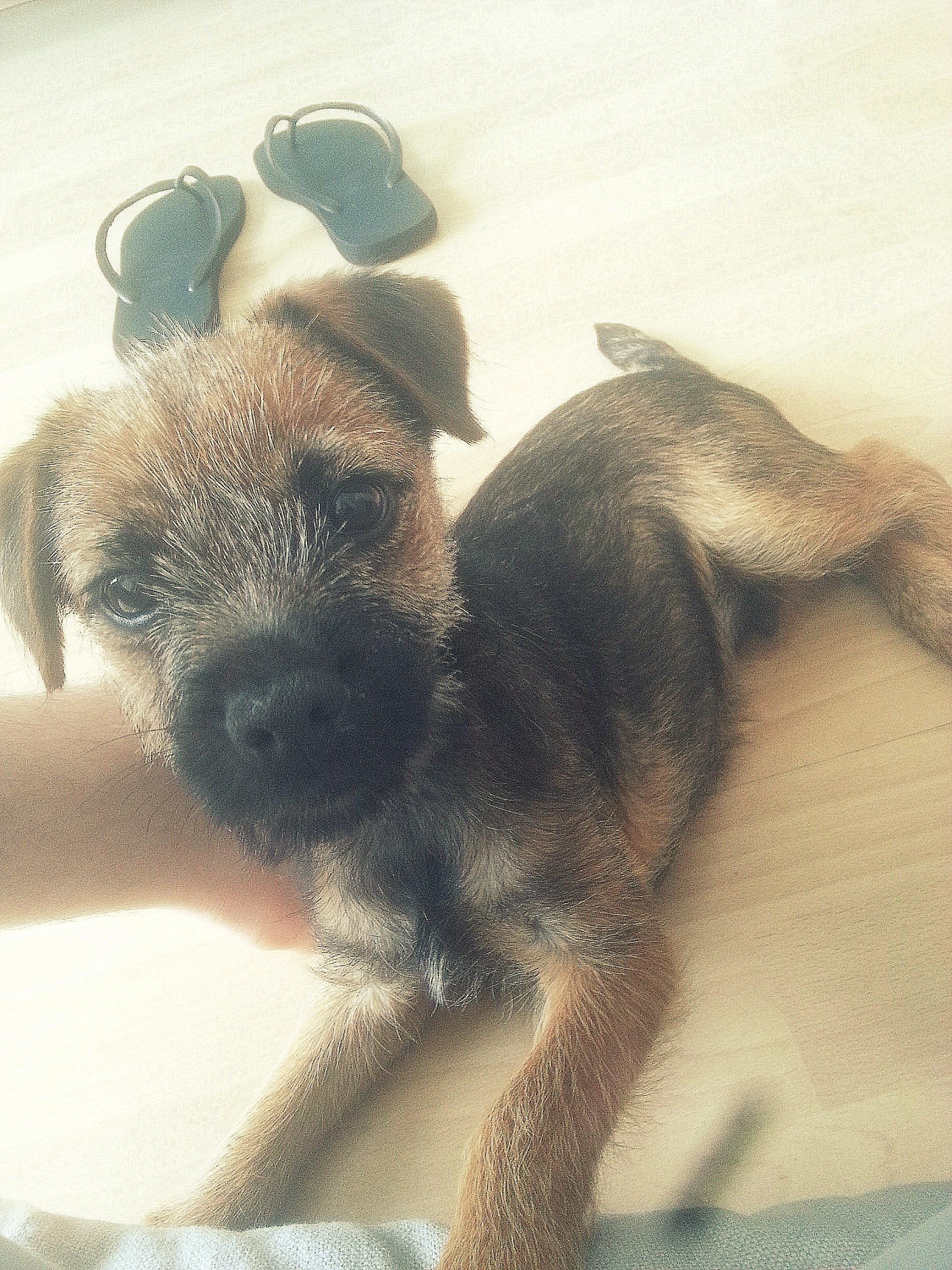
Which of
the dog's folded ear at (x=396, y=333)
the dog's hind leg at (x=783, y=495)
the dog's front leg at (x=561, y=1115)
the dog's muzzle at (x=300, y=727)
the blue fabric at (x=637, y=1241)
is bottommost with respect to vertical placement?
the dog's front leg at (x=561, y=1115)

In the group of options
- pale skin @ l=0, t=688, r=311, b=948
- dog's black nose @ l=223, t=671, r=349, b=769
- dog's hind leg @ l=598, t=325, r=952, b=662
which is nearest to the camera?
dog's black nose @ l=223, t=671, r=349, b=769

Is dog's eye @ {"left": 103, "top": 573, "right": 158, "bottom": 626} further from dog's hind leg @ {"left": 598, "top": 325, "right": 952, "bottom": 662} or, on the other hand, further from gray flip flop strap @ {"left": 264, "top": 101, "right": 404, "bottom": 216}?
dog's hind leg @ {"left": 598, "top": 325, "right": 952, "bottom": 662}

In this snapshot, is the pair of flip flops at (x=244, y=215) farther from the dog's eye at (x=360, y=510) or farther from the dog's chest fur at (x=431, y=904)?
the dog's chest fur at (x=431, y=904)

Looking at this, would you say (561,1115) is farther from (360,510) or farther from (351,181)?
(351,181)

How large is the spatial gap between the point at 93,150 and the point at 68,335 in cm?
25

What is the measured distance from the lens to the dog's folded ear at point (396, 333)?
0.86 meters

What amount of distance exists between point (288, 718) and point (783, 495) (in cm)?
85

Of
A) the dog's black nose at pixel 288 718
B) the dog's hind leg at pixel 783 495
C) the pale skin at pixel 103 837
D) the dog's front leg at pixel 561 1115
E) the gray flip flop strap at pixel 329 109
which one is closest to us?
the dog's black nose at pixel 288 718

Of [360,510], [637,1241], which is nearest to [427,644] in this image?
[360,510]

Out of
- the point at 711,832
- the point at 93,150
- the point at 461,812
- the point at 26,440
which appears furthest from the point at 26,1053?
the point at 93,150

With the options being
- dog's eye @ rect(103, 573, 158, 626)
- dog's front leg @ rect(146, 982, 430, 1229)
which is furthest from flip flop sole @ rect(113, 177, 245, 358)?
dog's front leg @ rect(146, 982, 430, 1229)

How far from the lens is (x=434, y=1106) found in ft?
2.52

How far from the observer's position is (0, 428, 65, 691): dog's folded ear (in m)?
0.79

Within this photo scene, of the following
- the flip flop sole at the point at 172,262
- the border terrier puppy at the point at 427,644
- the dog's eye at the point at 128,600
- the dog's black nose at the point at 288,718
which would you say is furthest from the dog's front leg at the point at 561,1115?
the flip flop sole at the point at 172,262
